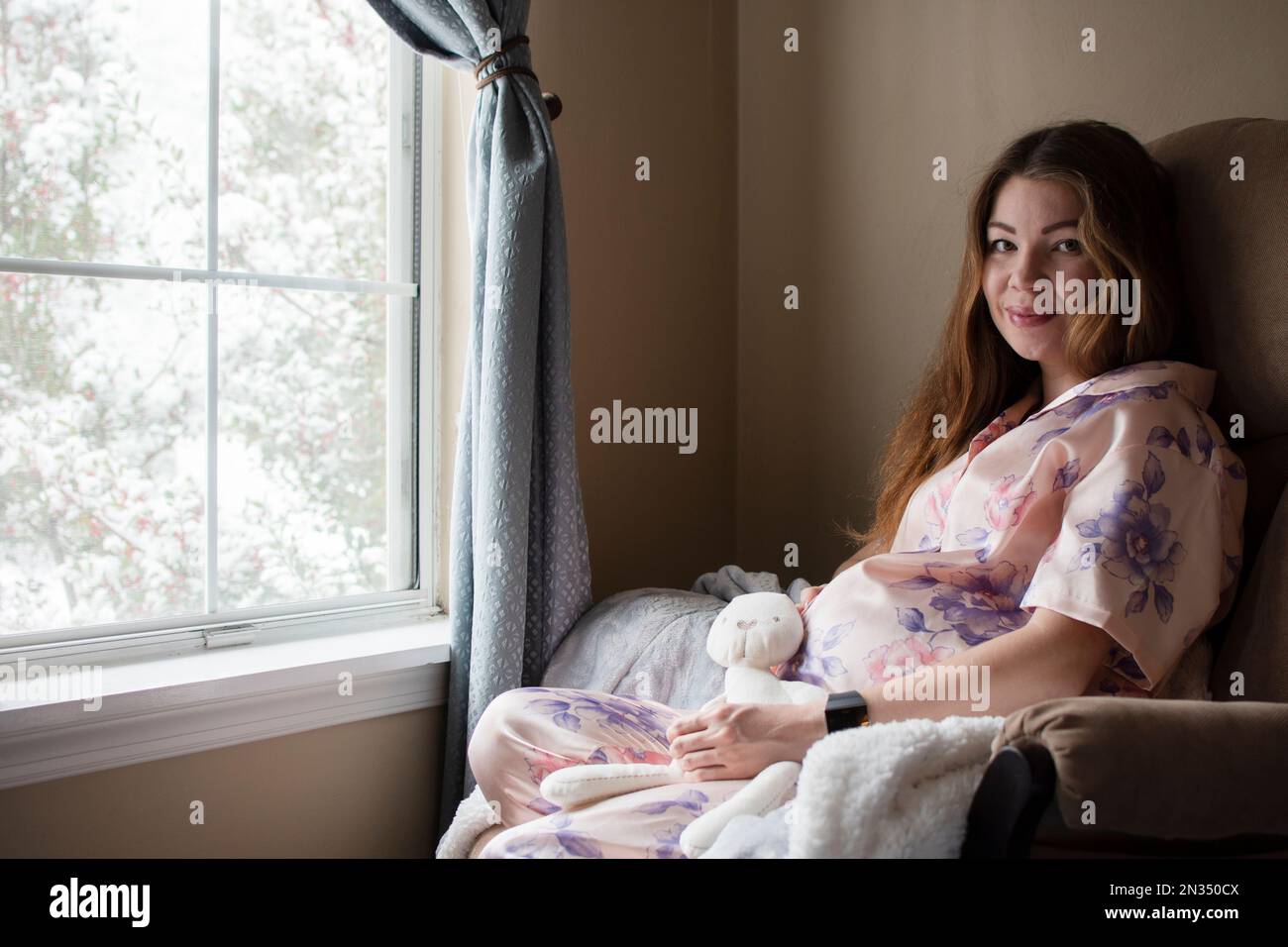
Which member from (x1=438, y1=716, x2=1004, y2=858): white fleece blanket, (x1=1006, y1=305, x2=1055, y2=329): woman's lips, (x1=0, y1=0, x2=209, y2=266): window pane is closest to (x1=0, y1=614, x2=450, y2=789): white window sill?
(x1=0, y1=0, x2=209, y2=266): window pane

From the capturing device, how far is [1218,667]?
3.90 feet

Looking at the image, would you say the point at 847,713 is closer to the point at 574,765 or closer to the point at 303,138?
the point at 574,765

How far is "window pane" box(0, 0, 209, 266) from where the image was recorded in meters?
1.43

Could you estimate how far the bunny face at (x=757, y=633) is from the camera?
1.31 meters

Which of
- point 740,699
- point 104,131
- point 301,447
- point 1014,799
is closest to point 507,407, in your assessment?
point 301,447

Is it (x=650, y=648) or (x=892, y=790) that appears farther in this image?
(x=650, y=648)

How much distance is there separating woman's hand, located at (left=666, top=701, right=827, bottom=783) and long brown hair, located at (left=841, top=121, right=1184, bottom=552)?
1.66 feet

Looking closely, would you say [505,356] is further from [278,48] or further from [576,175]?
[278,48]

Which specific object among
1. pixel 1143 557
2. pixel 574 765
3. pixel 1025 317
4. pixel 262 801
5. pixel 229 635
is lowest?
pixel 262 801

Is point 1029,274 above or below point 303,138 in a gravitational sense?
below

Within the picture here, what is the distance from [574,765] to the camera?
4.09ft

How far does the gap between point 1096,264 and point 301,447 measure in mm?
1234

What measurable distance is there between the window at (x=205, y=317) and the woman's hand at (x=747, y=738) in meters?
0.84
